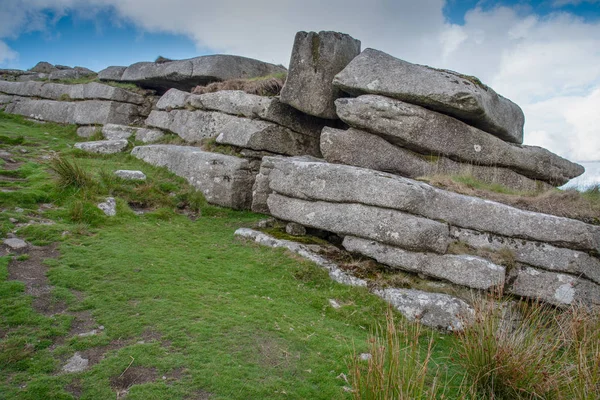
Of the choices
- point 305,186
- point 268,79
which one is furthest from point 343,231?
point 268,79

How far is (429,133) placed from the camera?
10.9 meters

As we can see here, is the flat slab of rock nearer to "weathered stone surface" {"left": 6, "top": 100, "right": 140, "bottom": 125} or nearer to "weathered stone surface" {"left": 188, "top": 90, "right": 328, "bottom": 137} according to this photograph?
"weathered stone surface" {"left": 188, "top": 90, "right": 328, "bottom": 137}

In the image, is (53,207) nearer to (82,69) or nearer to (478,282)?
(478,282)

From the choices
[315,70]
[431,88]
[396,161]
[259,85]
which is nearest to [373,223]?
[396,161]

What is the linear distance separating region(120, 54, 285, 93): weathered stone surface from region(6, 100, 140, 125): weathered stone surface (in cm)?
165

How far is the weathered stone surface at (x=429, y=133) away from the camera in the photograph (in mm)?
10789

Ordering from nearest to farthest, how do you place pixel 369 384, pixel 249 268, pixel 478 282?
pixel 369 384 → pixel 478 282 → pixel 249 268

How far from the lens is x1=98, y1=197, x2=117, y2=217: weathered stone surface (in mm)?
10086

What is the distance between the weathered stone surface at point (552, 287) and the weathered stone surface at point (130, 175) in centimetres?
1011

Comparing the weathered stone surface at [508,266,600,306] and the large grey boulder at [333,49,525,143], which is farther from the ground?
the large grey boulder at [333,49,525,143]

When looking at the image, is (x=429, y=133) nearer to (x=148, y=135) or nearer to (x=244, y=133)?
(x=244, y=133)

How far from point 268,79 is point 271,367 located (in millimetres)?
11191

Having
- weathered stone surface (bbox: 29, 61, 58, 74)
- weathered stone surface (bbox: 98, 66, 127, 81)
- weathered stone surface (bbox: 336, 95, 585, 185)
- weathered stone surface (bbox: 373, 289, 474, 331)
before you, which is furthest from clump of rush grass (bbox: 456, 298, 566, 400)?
weathered stone surface (bbox: 29, 61, 58, 74)

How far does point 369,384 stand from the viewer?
4.05 meters
